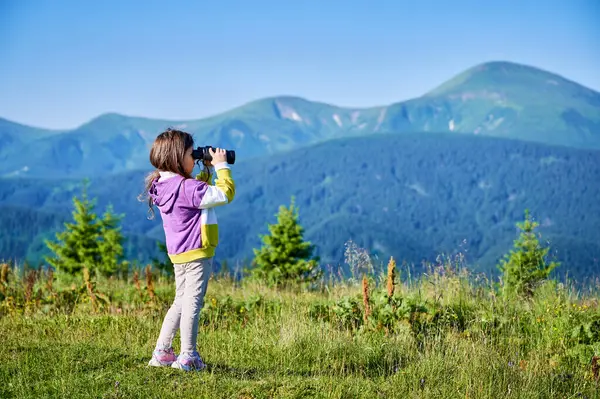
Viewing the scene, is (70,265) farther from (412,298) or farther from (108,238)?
(412,298)

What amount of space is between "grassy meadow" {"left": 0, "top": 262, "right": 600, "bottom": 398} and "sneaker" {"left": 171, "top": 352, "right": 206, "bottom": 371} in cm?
13

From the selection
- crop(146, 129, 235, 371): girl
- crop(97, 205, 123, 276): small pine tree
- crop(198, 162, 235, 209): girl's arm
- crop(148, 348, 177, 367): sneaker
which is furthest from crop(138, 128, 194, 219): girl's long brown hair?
crop(97, 205, 123, 276): small pine tree

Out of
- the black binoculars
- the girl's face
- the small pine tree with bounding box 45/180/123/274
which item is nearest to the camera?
the black binoculars

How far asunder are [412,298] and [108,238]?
2958cm

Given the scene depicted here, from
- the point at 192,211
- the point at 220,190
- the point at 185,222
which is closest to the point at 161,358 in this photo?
the point at 185,222

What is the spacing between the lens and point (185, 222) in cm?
611

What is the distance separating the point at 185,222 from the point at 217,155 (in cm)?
62

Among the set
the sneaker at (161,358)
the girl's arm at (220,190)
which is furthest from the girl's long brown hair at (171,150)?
the sneaker at (161,358)

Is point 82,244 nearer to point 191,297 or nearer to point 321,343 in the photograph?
point 321,343

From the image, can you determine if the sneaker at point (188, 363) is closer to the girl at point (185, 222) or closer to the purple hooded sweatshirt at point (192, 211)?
the girl at point (185, 222)

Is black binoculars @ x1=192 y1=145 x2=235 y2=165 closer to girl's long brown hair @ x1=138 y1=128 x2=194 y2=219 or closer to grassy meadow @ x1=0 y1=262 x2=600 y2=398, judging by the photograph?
girl's long brown hair @ x1=138 y1=128 x2=194 y2=219

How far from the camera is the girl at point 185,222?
237 inches

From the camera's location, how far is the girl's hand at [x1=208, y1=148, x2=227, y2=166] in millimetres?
6020

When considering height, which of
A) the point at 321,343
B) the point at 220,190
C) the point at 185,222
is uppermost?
the point at 220,190
